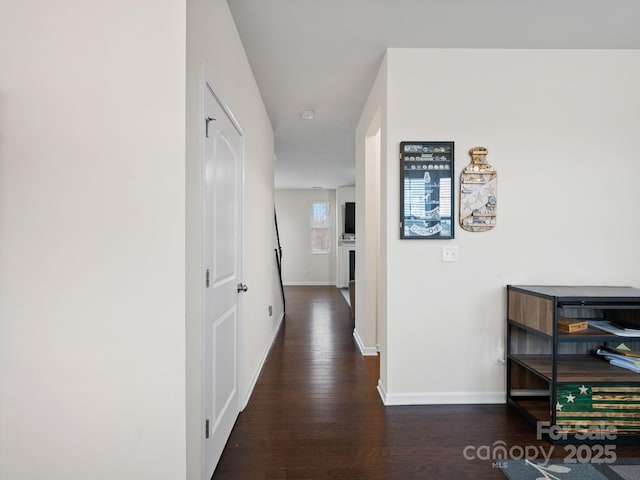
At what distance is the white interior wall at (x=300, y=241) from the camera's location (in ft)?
29.0

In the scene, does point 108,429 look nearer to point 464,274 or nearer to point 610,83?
point 464,274

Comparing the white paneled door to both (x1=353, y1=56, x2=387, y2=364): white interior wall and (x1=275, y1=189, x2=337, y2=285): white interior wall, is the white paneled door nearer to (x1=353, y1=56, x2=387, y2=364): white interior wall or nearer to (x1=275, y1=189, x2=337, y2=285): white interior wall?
(x1=353, y1=56, x2=387, y2=364): white interior wall

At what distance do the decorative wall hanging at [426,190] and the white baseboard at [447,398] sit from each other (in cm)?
120

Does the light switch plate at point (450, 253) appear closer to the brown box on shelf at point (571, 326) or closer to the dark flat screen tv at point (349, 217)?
the brown box on shelf at point (571, 326)

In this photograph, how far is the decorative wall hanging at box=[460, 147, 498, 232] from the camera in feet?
7.64

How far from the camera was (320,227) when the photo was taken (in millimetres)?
8867

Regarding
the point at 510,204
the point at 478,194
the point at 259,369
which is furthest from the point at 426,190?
the point at 259,369

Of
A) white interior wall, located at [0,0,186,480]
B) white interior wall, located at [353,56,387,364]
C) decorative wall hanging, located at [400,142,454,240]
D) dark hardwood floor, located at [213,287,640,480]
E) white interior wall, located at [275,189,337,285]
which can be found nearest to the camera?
white interior wall, located at [0,0,186,480]

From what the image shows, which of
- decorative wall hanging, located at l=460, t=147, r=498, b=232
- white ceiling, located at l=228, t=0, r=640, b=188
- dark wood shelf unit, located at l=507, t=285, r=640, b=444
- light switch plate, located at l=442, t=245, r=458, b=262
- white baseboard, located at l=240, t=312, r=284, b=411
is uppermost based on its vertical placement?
white ceiling, located at l=228, t=0, r=640, b=188

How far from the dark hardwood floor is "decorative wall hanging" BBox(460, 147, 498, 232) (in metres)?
1.17

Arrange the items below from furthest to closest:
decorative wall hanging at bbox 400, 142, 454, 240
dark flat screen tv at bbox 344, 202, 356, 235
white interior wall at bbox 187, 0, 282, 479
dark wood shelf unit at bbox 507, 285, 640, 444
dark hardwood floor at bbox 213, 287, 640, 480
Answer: dark flat screen tv at bbox 344, 202, 356, 235 < decorative wall hanging at bbox 400, 142, 454, 240 < dark wood shelf unit at bbox 507, 285, 640, 444 < dark hardwood floor at bbox 213, 287, 640, 480 < white interior wall at bbox 187, 0, 282, 479

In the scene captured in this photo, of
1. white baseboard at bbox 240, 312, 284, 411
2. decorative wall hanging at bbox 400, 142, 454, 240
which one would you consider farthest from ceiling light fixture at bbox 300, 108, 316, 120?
white baseboard at bbox 240, 312, 284, 411

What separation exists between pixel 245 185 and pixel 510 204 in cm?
203

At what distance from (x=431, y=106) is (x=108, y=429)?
2651mm
